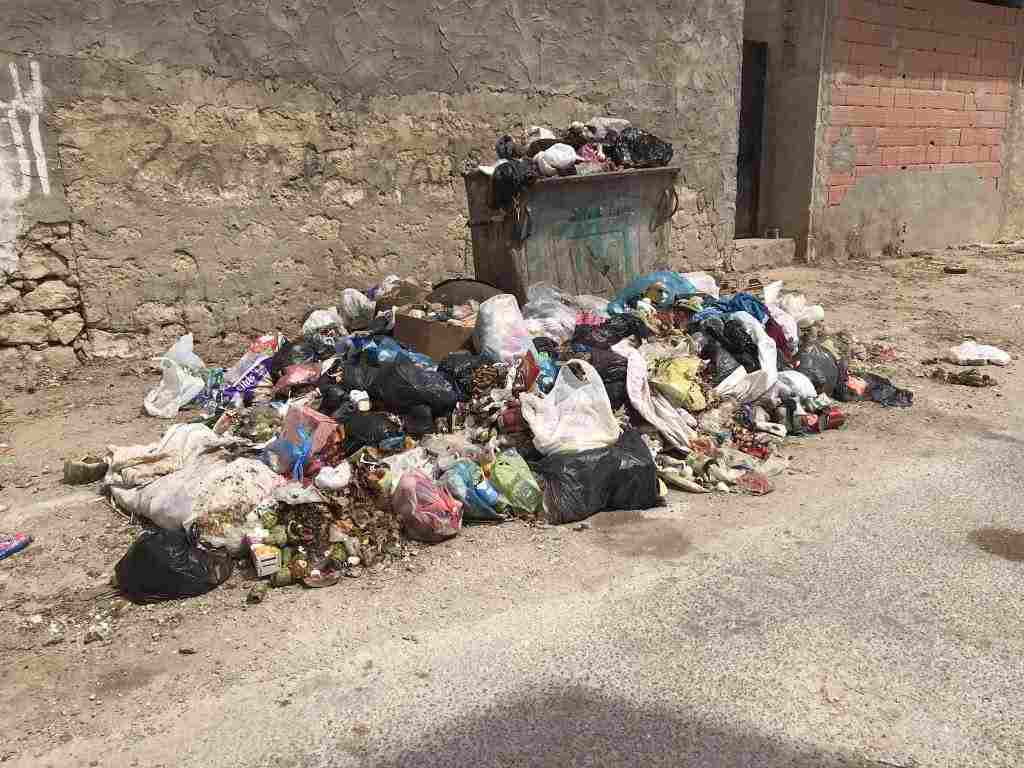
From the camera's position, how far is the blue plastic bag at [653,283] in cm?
572

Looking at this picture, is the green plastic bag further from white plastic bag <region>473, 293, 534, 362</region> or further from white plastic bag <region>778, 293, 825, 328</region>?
white plastic bag <region>778, 293, 825, 328</region>

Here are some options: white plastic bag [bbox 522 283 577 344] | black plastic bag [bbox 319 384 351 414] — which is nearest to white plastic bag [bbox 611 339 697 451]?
white plastic bag [bbox 522 283 577 344]

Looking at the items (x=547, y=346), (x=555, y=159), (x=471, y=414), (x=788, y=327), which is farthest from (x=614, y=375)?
(x=555, y=159)

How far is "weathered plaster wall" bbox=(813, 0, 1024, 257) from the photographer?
10062 mm

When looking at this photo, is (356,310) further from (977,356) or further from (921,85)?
(921,85)

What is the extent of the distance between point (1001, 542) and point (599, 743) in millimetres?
2182

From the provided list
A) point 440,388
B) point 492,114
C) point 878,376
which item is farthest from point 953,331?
point 440,388

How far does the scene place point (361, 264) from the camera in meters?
6.46

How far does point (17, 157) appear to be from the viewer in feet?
16.5

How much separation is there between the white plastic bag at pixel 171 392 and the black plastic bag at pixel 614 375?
252 centimetres

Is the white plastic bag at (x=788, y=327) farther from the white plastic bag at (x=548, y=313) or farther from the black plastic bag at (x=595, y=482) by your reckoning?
the black plastic bag at (x=595, y=482)

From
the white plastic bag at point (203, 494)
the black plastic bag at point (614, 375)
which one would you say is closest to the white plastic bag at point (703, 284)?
the black plastic bag at point (614, 375)

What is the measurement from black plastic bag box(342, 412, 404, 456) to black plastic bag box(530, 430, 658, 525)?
0.77 m

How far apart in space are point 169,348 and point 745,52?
7.80 m
